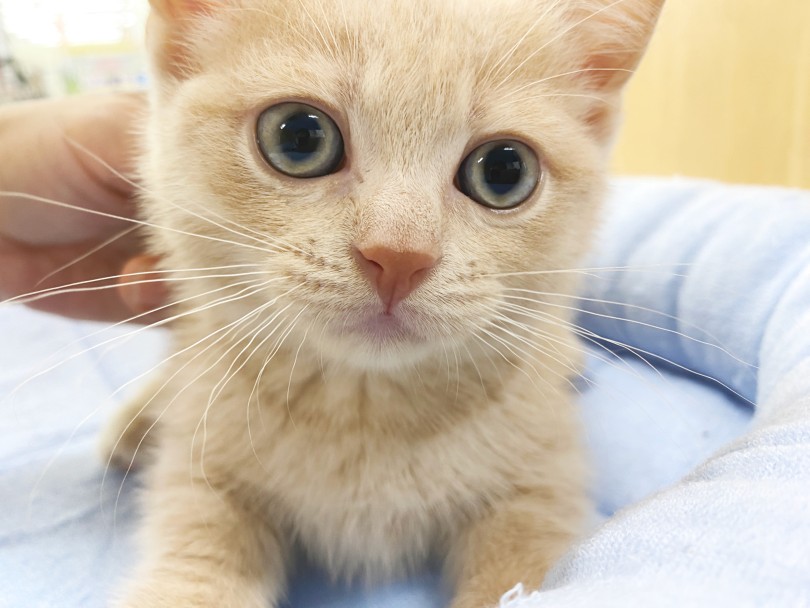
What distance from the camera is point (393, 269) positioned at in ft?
1.93

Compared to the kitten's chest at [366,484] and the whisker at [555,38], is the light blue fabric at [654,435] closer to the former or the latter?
the kitten's chest at [366,484]

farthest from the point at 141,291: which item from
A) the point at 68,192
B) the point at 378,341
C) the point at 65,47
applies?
the point at 65,47

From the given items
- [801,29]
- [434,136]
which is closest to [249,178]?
[434,136]

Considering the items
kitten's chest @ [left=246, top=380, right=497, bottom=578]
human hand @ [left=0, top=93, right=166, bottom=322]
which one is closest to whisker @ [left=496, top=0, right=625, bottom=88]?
kitten's chest @ [left=246, top=380, right=497, bottom=578]

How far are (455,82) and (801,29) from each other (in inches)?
47.3

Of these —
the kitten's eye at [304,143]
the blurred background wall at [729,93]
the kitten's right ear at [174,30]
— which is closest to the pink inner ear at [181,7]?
the kitten's right ear at [174,30]

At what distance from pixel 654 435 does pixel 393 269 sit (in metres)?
0.65

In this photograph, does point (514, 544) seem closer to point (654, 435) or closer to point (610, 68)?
point (654, 435)

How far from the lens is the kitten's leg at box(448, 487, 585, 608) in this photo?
2.32 feet

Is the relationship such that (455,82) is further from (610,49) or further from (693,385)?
(693,385)

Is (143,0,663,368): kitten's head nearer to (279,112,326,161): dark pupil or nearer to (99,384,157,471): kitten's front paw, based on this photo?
(279,112,326,161): dark pupil

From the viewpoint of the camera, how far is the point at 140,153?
89cm

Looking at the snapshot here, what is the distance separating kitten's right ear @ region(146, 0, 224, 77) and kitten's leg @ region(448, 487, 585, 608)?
64 cm

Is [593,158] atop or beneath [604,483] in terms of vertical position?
atop
